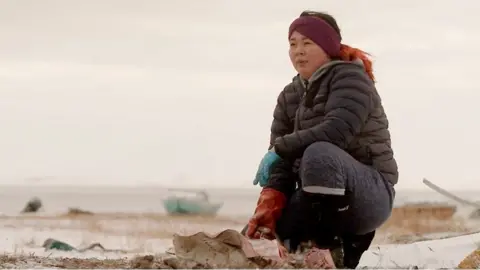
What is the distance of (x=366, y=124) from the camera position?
12.5ft

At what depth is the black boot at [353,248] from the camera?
13.0ft

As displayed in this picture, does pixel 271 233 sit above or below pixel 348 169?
below

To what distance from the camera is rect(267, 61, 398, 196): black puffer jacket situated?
3.70m

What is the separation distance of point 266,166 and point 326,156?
1.22 feet

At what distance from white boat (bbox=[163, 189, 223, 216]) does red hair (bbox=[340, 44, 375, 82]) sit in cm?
237

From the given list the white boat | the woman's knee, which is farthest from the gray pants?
the white boat

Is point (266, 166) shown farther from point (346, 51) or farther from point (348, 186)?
point (346, 51)

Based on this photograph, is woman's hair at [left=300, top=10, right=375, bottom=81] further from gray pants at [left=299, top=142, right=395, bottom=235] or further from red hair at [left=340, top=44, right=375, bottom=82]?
gray pants at [left=299, top=142, right=395, bottom=235]

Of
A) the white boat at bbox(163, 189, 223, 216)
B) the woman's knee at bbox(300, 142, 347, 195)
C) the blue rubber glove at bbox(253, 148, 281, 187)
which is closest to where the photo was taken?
the woman's knee at bbox(300, 142, 347, 195)

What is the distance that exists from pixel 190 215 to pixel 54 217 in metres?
1.44

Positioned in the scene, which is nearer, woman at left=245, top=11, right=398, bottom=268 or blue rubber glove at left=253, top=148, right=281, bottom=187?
woman at left=245, top=11, right=398, bottom=268

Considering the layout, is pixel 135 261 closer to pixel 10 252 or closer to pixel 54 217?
pixel 10 252

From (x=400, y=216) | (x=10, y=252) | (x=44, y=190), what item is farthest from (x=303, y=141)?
(x=44, y=190)

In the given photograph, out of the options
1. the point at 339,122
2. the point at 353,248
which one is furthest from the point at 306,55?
the point at 353,248
